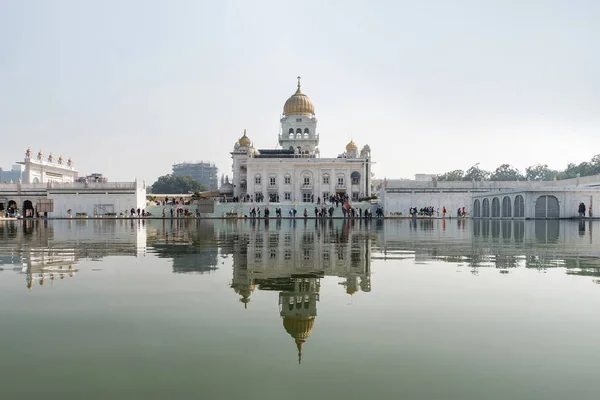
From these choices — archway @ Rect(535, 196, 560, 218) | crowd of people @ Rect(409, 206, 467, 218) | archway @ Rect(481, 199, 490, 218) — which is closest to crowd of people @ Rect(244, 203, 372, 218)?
crowd of people @ Rect(409, 206, 467, 218)

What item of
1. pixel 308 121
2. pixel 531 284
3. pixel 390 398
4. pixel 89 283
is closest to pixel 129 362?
pixel 390 398

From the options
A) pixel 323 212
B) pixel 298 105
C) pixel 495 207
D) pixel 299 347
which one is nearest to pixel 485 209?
pixel 495 207

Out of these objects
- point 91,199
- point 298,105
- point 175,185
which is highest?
point 298,105

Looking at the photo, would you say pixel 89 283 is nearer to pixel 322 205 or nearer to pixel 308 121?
pixel 322 205

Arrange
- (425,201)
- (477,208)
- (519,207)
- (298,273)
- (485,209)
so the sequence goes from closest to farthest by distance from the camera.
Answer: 1. (298,273)
2. (519,207)
3. (485,209)
4. (477,208)
5. (425,201)

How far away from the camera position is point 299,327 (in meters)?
5.99

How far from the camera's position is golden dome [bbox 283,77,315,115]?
8400 centimetres

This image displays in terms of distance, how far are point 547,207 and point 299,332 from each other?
4694cm

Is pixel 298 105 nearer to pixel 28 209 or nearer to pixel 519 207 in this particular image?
pixel 28 209

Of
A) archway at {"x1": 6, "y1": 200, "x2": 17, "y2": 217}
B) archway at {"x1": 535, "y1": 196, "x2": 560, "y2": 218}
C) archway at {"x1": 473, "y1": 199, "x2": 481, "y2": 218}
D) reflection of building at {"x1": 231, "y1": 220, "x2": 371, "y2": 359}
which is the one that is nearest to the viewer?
reflection of building at {"x1": 231, "y1": 220, "x2": 371, "y2": 359}

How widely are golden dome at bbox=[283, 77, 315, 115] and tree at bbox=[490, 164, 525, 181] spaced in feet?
176

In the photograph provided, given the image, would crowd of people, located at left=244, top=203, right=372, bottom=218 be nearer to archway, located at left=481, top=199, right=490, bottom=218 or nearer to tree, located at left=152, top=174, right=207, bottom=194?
archway, located at left=481, top=199, right=490, bottom=218

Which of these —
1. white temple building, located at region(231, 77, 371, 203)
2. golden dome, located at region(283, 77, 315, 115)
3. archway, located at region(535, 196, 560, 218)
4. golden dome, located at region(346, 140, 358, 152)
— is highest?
golden dome, located at region(283, 77, 315, 115)

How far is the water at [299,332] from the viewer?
13.9 feet
